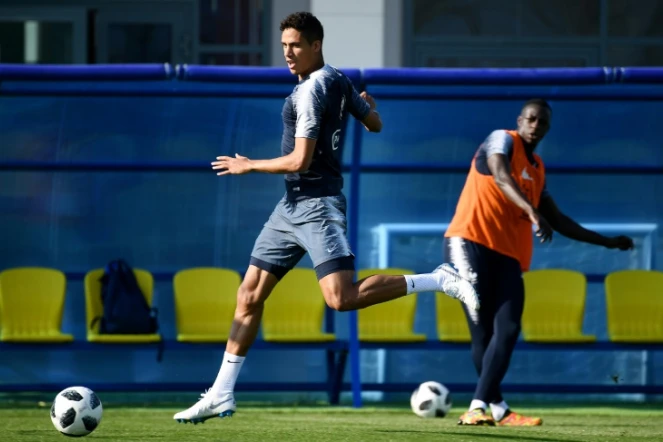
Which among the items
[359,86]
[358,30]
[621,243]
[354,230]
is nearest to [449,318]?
[354,230]

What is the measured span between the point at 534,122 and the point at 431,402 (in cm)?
182

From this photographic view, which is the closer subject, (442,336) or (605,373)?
(442,336)

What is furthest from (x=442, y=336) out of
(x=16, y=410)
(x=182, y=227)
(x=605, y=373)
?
(x=16, y=410)

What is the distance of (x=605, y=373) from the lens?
10.6 meters

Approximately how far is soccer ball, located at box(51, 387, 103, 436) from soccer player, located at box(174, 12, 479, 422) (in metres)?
0.39

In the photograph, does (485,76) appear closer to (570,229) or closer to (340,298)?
(570,229)

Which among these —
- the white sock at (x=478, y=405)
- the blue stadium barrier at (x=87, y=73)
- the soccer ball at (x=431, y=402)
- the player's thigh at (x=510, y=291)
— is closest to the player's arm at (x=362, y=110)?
the player's thigh at (x=510, y=291)

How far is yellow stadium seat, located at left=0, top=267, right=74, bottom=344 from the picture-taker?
965cm

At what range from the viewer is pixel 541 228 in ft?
22.1

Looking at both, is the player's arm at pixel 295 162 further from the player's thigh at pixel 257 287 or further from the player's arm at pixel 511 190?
the player's arm at pixel 511 190

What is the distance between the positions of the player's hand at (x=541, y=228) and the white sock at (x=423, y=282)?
67cm

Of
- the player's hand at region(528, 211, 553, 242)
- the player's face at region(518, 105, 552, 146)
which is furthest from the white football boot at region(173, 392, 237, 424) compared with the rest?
the player's face at region(518, 105, 552, 146)

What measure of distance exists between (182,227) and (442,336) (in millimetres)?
2333

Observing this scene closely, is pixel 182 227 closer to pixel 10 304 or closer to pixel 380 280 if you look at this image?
pixel 10 304
